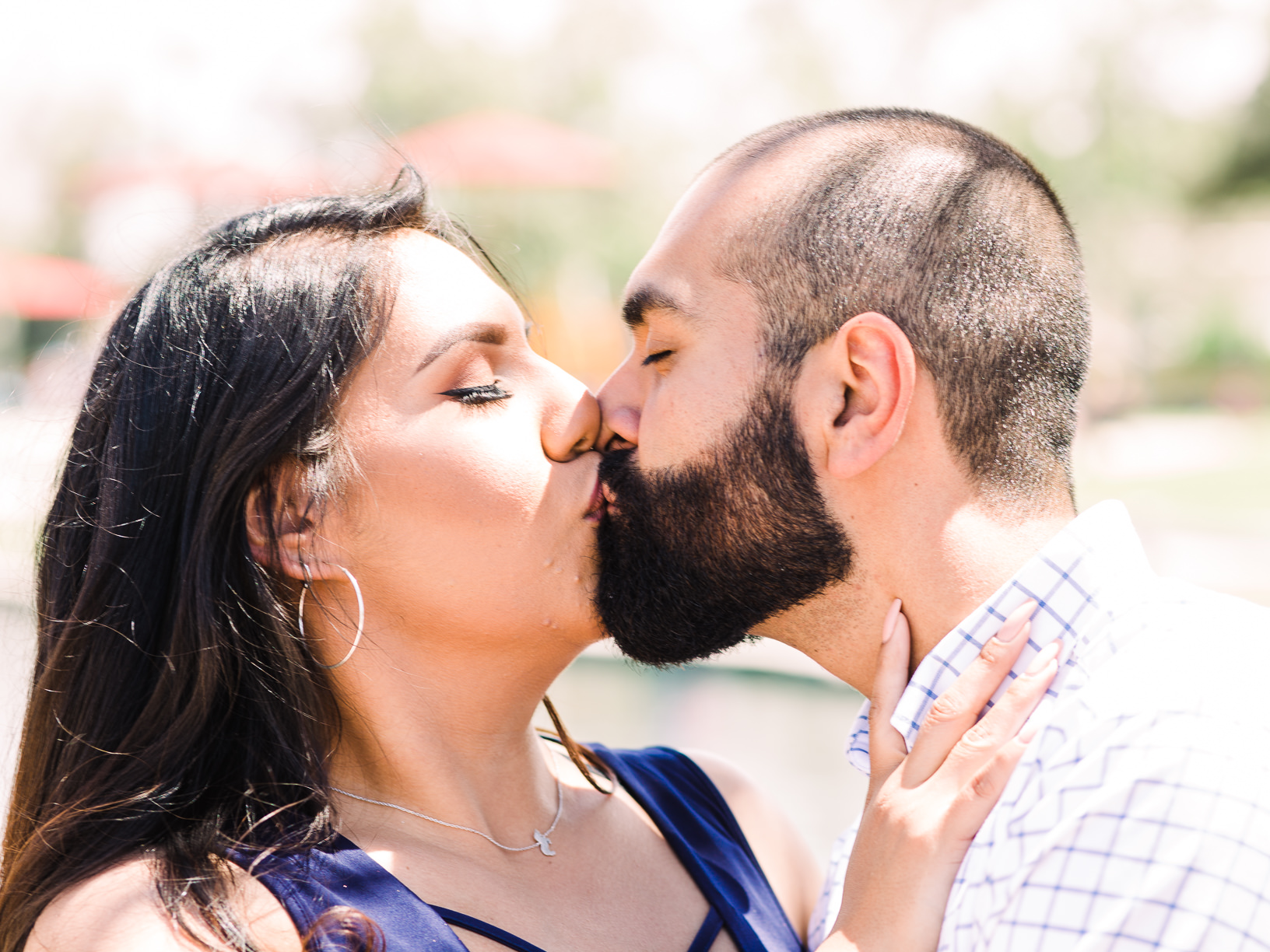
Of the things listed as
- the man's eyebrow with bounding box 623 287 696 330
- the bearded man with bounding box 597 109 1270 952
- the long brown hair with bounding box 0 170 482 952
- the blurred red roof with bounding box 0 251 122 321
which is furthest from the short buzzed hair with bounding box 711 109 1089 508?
the blurred red roof with bounding box 0 251 122 321

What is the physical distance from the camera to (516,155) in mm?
14297

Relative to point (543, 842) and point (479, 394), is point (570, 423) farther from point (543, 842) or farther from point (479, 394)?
point (543, 842)

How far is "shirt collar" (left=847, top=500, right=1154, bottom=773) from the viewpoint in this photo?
1.75m

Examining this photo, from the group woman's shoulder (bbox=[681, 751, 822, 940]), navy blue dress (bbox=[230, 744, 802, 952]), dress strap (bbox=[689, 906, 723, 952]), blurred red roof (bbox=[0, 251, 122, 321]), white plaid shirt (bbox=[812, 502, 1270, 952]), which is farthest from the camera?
blurred red roof (bbox=[0, 251, 122, 321])

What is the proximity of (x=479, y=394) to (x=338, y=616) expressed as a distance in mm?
502

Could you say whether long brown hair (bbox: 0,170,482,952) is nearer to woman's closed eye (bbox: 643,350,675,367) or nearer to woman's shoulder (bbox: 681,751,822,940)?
woman's closed eye (bbox: 643,350,675,367)

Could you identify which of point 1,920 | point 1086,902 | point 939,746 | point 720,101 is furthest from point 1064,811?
point 720,101

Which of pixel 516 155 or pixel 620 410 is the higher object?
pixel 516 155

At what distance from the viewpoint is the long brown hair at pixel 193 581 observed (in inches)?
74.4

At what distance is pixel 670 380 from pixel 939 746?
86 centimetres

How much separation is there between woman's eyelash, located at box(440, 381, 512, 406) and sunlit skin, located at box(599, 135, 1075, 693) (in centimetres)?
25

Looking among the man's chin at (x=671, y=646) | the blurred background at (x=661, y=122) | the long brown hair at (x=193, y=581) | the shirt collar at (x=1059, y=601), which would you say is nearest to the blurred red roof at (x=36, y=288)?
the blurred background at (x=661, y=122)

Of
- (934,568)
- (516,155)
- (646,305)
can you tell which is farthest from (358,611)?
(516,155)

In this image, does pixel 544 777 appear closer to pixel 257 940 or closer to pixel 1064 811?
pixel 257 940
